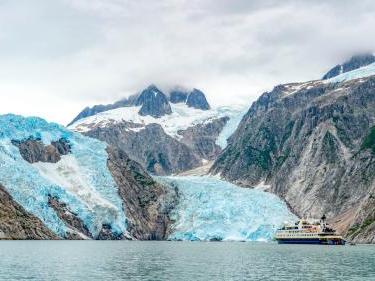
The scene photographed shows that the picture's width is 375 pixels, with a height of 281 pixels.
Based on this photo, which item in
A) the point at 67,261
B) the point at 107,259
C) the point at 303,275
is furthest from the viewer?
the point at 107,259

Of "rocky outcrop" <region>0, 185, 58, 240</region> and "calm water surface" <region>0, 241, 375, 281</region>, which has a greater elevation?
"calm water surface" <region>0, 241, 375, 281</region>

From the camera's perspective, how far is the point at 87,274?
277 ft

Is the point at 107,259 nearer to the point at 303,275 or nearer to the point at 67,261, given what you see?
the point at 67,261

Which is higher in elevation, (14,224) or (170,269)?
(170,269)

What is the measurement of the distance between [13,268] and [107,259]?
85.5ft

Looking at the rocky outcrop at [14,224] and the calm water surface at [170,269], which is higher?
the calm water surface at [170,269]

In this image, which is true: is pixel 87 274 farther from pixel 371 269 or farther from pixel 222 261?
pixel 371 269

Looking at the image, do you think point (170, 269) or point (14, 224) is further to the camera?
point (14, 224)

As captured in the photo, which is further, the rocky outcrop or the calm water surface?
the rocky outcrop

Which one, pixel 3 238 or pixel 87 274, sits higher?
pixel 87 274

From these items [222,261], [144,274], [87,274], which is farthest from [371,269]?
[87,274]

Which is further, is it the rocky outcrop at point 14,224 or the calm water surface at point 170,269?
the rocky outcrop at point 14,224

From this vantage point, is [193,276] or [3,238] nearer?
[193,276]

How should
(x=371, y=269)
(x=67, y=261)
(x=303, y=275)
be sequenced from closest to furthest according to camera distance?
(x=303, y=275) → (x=371, y=269) → (x=67, y=261)
